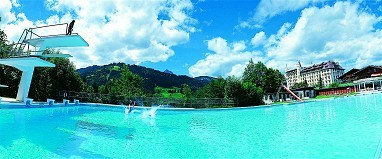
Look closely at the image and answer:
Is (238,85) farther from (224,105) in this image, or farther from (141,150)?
(141,150)

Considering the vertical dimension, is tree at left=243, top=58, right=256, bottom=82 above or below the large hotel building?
below

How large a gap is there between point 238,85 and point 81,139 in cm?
1931

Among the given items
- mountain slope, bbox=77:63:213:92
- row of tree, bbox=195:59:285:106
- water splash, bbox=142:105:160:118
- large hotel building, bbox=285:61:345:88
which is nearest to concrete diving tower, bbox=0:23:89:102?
water splash, bbox=142:105:160:118

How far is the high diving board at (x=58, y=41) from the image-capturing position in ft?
44.7

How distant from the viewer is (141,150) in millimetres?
6309

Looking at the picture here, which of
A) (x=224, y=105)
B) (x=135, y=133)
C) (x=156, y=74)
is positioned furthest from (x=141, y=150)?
(x=156, y=74)

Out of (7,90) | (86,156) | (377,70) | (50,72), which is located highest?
(377,70)

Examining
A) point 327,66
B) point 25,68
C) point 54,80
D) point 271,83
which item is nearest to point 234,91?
point 54,80

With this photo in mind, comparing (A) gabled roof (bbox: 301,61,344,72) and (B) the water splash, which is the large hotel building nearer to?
(A) gabled roof (bbox: 301,61,344,72)

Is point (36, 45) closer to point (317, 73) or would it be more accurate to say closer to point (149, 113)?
point (149, 113)

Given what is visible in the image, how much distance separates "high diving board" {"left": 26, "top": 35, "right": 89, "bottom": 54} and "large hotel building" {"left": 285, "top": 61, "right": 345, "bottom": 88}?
362 feet

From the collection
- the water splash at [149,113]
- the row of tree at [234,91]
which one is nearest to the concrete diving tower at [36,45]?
the water splash at [149,113]

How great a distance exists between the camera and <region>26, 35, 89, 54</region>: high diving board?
44.7 ft

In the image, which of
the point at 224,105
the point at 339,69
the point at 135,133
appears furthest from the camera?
the point at 339,69
